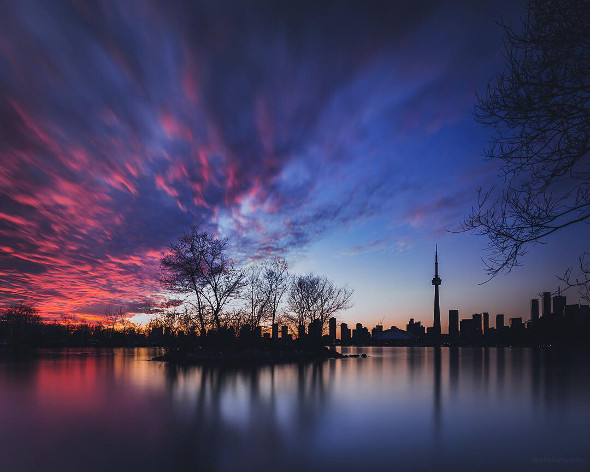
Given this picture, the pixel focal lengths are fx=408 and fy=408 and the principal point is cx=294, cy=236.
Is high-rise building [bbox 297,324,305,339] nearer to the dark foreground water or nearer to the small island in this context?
the small island

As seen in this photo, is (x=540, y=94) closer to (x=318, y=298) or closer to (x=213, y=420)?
(x=213, y=420)

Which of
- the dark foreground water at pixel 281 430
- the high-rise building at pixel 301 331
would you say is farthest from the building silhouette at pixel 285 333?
the dark foreground water at pixel 281 430

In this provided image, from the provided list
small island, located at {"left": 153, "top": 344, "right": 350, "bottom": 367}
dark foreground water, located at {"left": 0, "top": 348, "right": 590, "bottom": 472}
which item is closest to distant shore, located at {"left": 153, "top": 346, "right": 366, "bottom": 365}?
small island, located at {"left": 153, "top": 344, "right": 350, "bottom": 367}

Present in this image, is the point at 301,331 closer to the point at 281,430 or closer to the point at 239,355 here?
the point at 239,355

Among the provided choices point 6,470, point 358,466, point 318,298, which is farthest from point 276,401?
point 318,298

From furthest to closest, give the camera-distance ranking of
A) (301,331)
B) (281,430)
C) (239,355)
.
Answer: (301,331) → (239,355) → (281,430)

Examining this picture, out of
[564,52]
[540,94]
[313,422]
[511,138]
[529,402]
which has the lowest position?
[529,402]

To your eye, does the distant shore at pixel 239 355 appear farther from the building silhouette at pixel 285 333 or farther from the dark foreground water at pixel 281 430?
the dark foreground water at pixel 281 430

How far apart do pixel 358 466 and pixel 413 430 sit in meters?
5.59

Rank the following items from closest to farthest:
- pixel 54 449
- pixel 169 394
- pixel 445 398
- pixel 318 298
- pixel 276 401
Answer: pixel 54 449 → pixel 276 401 → pixel 169 394 → pixel 445 398 → pixel 318 298

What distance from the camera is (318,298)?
8712 centimetres

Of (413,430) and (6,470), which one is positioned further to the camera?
(413,430)

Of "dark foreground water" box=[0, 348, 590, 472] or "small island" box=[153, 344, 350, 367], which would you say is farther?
"small island" box=[153, 344, 350, 367]

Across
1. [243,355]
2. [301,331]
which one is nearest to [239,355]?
[243,355]
